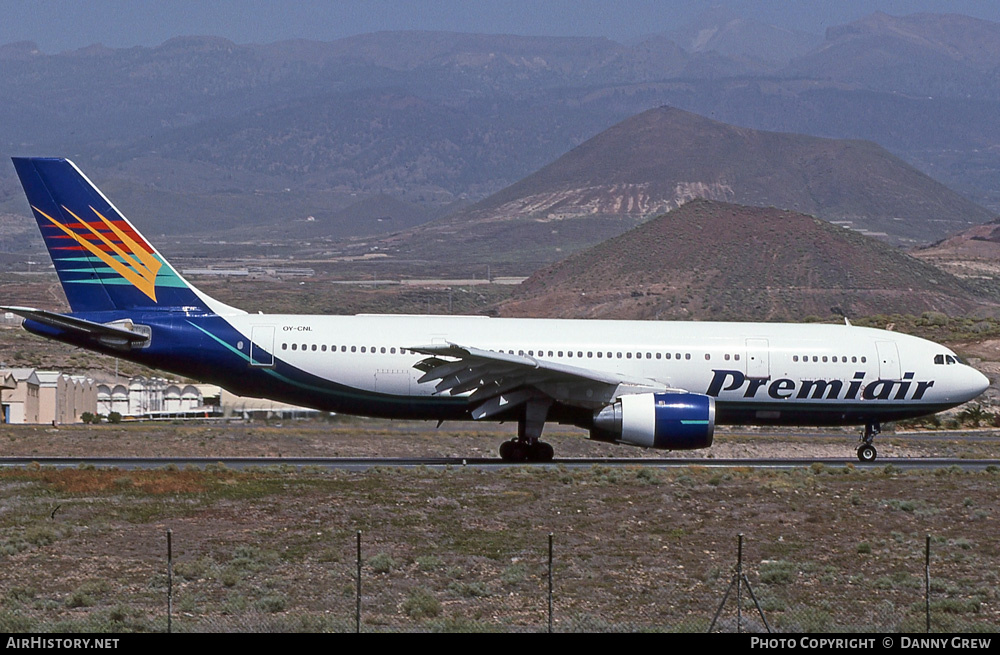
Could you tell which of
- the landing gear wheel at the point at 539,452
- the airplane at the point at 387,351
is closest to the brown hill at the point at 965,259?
the airplane at the point at 387,351

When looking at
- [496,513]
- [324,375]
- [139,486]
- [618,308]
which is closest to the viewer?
[496,513]

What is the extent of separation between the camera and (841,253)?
457ft

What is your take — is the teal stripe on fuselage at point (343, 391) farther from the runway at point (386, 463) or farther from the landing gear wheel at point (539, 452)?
the landing gear wheel at point (539, 452)

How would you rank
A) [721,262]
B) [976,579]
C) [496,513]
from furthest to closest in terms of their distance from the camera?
[721,262] → [496,513] → [976,579]

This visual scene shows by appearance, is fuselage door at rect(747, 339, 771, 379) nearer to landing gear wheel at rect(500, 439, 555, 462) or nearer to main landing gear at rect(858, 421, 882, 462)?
main landing gear at rect(858, 421, 882, 462)

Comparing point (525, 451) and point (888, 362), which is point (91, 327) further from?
point (888, 362)

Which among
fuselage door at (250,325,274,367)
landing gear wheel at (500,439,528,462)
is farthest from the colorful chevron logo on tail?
landing gear wheel at (500,439,528,462)

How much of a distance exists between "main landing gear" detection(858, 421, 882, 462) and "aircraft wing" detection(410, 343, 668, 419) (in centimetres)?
619

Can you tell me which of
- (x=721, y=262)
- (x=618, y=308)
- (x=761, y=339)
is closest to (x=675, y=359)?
(x=761, y=339)

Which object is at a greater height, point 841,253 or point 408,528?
point 841,253

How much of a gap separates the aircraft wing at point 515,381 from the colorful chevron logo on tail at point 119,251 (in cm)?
735

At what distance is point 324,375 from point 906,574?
55.9 ft

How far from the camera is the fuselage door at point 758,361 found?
35062 millimetres
